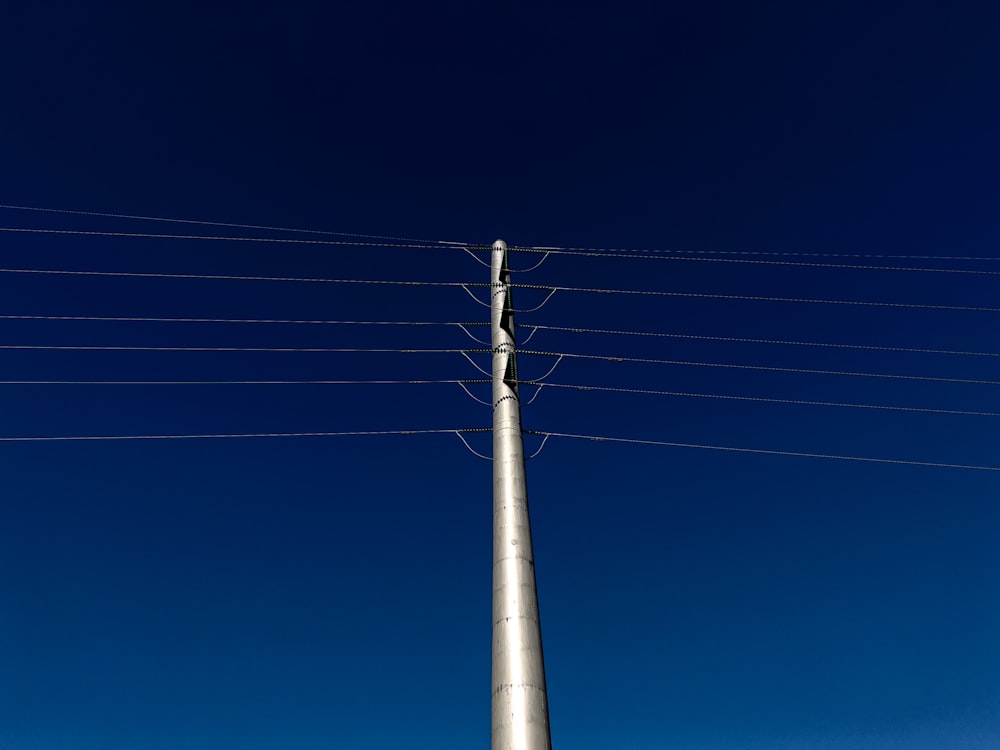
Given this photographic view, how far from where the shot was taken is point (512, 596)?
285 inches

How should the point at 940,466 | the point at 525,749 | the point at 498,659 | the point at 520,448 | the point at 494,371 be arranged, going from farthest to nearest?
the point at 940,466, the point at 494,371, the point at 520,448, the point at 498,659, the point at 525,749

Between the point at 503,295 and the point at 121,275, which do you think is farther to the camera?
the point at 121,275

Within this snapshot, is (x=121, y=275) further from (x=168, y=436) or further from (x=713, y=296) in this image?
(x=713, y=296)

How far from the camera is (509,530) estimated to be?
7824mm

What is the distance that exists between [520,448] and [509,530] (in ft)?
3.91

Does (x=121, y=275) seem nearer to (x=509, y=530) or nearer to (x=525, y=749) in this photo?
(x=509, y=530)

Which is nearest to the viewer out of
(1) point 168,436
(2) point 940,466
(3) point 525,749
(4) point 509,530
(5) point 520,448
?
(3) point 525,749

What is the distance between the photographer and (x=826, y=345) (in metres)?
12.8

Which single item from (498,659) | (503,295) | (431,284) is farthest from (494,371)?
(498,659)

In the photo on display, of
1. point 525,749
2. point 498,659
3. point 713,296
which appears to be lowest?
point 525,749

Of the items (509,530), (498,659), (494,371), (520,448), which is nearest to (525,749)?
(498,659)

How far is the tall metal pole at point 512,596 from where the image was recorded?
253 inches

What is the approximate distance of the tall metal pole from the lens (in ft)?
21.0

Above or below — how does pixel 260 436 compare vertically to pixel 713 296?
below
